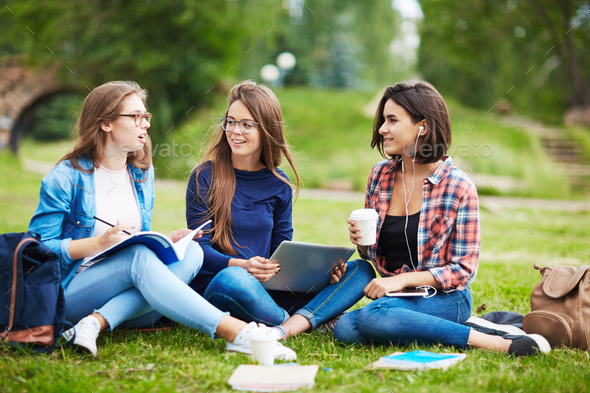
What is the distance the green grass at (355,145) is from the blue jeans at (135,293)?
5306mm

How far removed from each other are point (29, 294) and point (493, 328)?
7.13 ft

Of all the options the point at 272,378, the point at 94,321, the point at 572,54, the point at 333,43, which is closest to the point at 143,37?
the point at 572,54

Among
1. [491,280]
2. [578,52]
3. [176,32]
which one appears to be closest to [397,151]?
[491,280]

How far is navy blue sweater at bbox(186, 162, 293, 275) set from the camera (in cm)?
276

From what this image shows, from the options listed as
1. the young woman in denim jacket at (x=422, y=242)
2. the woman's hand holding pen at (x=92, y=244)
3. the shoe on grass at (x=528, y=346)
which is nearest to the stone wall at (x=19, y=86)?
the woman's hand holding pen at (x=92, y=244)

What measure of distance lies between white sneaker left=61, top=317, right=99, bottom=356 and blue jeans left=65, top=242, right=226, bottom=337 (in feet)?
0.30

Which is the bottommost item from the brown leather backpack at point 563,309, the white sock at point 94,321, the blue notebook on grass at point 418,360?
the blue notebook on grass at point 418,360

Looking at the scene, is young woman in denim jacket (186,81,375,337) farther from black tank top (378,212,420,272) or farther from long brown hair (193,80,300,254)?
black tank top (378,212,420,272)

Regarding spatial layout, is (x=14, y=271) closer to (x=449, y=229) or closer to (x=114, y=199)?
(x=114, y=199)

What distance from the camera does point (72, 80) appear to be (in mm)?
14508

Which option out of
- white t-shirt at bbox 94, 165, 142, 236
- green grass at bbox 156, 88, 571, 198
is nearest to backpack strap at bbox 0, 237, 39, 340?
white t-shirt at bbox 94, 165, 142, 236

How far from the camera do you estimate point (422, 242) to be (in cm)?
258

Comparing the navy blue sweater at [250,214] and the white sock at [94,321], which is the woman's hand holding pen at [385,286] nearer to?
the navy blue sweater at [250,214]

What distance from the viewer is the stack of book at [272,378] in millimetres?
1895
